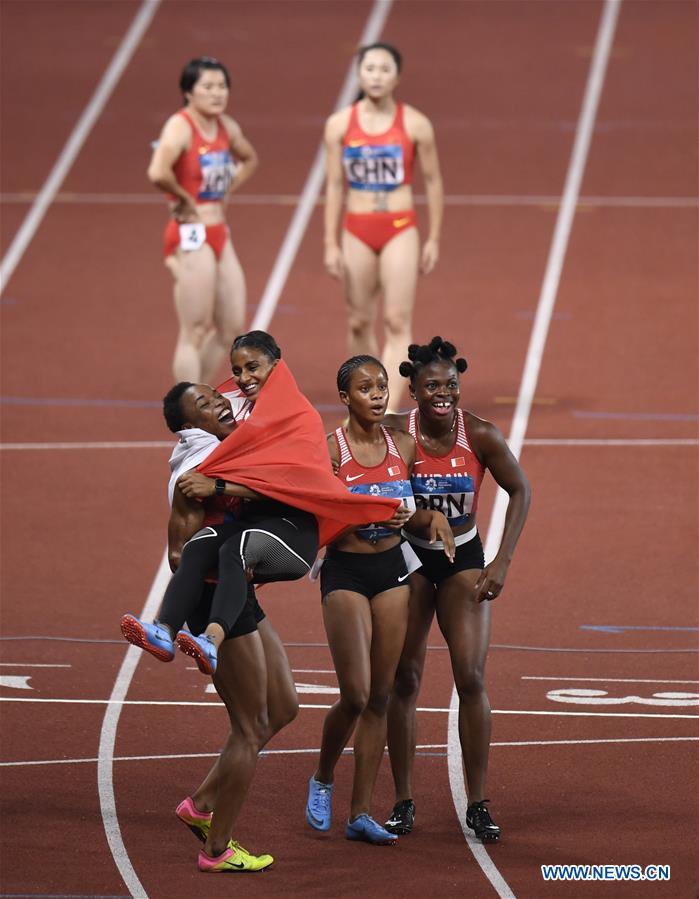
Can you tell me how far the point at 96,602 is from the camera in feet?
35.7

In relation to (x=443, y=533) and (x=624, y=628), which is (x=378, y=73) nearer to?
(x=624, y=628)

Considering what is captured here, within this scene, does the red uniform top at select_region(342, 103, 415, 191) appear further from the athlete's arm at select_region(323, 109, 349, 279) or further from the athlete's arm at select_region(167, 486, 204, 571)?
the athlete's arm at select_region(167, 486, 204, 571)

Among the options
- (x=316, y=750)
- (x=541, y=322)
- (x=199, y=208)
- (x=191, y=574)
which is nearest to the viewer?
(x=191, y=574)

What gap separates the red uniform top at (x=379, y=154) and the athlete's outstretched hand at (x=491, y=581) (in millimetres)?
5867

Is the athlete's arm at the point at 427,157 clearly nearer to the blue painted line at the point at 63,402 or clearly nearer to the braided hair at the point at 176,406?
the blue painted line at the point at 63,402

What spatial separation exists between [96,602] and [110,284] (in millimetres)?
6277

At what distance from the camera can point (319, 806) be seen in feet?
26.1

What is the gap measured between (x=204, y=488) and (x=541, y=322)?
28.1 feet

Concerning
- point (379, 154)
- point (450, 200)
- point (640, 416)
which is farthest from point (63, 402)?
point (450, 200)

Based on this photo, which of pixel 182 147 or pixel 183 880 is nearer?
pixel 183 880

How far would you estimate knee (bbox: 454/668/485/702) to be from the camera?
25.8ft

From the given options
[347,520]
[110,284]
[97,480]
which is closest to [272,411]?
[347,520]

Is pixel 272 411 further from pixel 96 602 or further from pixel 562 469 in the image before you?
pixel 562 469

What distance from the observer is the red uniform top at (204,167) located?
13.2 m
